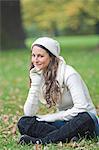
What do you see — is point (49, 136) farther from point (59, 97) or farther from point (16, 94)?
point (16, 94)

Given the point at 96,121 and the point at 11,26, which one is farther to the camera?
the point at 11,26

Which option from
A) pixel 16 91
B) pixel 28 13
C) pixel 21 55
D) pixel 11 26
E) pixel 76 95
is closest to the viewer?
pixel 76 95

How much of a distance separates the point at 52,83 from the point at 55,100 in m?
0.18

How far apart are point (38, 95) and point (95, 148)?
83 centimetres

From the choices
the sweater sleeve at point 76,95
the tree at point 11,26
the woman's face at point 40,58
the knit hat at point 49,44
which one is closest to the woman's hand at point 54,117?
the sweater sleeve at point 76,95

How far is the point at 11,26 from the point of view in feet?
76.6

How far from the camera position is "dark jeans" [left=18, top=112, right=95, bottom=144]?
5070 mm

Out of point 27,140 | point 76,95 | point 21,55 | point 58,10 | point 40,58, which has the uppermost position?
point 40,58

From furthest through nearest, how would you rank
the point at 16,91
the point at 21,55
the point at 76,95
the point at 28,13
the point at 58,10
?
the point at 28,13
the point at 58,10
the point at 21,55
the point at 16,91
the point at 76,95

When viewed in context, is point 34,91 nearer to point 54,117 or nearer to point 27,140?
point 54,117

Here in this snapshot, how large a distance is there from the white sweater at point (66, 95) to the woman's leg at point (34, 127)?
0.19 feet

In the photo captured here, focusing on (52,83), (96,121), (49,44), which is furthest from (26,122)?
(49,44)

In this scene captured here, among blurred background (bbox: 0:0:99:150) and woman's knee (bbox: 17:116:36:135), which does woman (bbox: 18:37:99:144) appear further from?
blurred background (bbox: 0:0:99:150)

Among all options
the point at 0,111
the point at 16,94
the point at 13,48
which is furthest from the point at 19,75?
the point at 13,48
